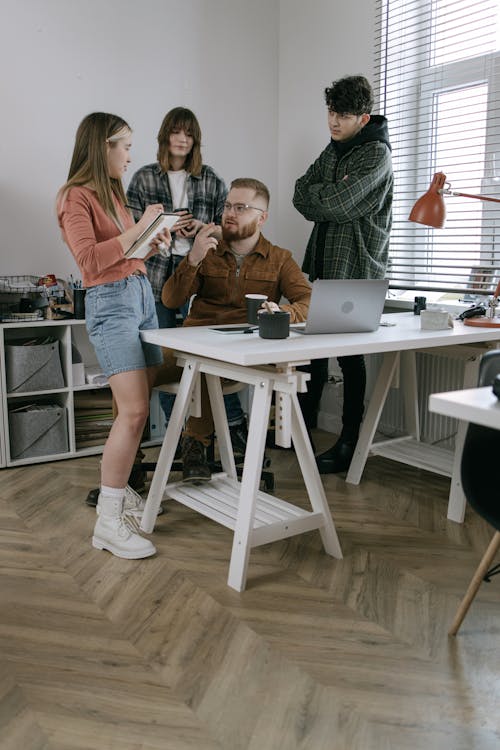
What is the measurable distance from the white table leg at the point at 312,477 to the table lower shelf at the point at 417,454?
72cm

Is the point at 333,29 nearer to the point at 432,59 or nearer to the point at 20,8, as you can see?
the point at 432,59

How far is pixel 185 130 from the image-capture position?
3074 millimetres

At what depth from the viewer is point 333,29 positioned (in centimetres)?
385

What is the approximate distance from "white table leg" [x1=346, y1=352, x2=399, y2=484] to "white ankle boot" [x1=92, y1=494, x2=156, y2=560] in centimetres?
107

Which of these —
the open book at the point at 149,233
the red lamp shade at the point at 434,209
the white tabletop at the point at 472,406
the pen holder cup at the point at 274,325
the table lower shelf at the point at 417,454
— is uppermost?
the red lamp shade at the point at 434,209

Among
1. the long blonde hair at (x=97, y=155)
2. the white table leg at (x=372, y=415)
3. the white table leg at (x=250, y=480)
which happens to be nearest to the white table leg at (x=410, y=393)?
the white table leg at (x=372, y=415)

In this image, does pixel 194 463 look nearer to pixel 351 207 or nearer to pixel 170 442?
pixel 170 442

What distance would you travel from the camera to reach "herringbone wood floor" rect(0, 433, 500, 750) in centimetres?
155

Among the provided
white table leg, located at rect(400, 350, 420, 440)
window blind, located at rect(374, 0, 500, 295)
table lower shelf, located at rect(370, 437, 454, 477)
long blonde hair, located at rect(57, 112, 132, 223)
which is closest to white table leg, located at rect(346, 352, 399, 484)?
table lower shelf, located at rect(370, 437, 454, 477)

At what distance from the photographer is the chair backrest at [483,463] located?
1640 mm

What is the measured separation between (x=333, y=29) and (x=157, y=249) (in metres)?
2.16

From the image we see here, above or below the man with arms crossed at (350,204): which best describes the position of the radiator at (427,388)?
below

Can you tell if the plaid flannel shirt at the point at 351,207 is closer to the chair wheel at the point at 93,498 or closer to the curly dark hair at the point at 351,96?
the curly dark hair at the point at 351,96

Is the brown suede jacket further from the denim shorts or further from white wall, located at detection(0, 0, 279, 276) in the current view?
white wall, located at detection(0, 0, 279, 276)
